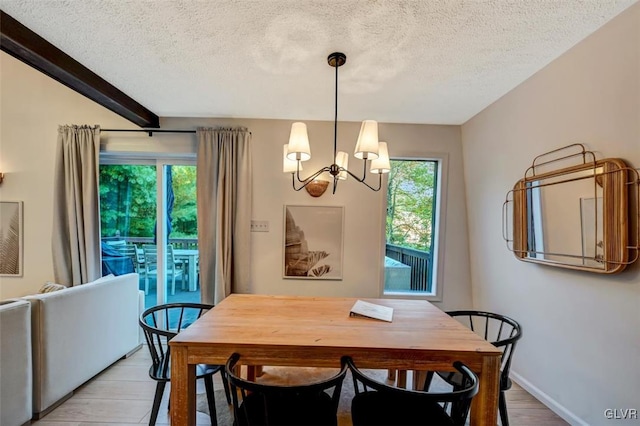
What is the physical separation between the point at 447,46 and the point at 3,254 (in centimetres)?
481

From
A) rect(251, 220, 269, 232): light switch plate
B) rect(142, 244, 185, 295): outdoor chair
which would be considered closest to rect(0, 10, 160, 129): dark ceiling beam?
rect(142, 244, 185, 295): outdoor chair

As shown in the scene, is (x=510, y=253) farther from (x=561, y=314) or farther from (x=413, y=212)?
(x=413, y=212)

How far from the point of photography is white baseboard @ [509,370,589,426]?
184cm

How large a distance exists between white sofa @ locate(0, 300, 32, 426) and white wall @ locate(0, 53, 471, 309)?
68.0 inches

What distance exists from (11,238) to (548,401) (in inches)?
211

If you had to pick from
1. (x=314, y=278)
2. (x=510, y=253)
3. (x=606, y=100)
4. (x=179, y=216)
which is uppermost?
(x=606, y=100)

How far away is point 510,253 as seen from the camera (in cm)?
248

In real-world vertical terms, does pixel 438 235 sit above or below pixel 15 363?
above

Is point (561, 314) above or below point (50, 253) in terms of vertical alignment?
below

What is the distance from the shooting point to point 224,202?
2982 mm

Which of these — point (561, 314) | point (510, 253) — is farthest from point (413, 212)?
point (561, 314)

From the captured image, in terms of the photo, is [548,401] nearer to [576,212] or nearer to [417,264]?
[576,212]

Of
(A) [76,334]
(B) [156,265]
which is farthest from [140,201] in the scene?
(A) [76,334]

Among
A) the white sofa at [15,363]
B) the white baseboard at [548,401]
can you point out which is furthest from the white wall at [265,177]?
the white sofa at [15,363]
